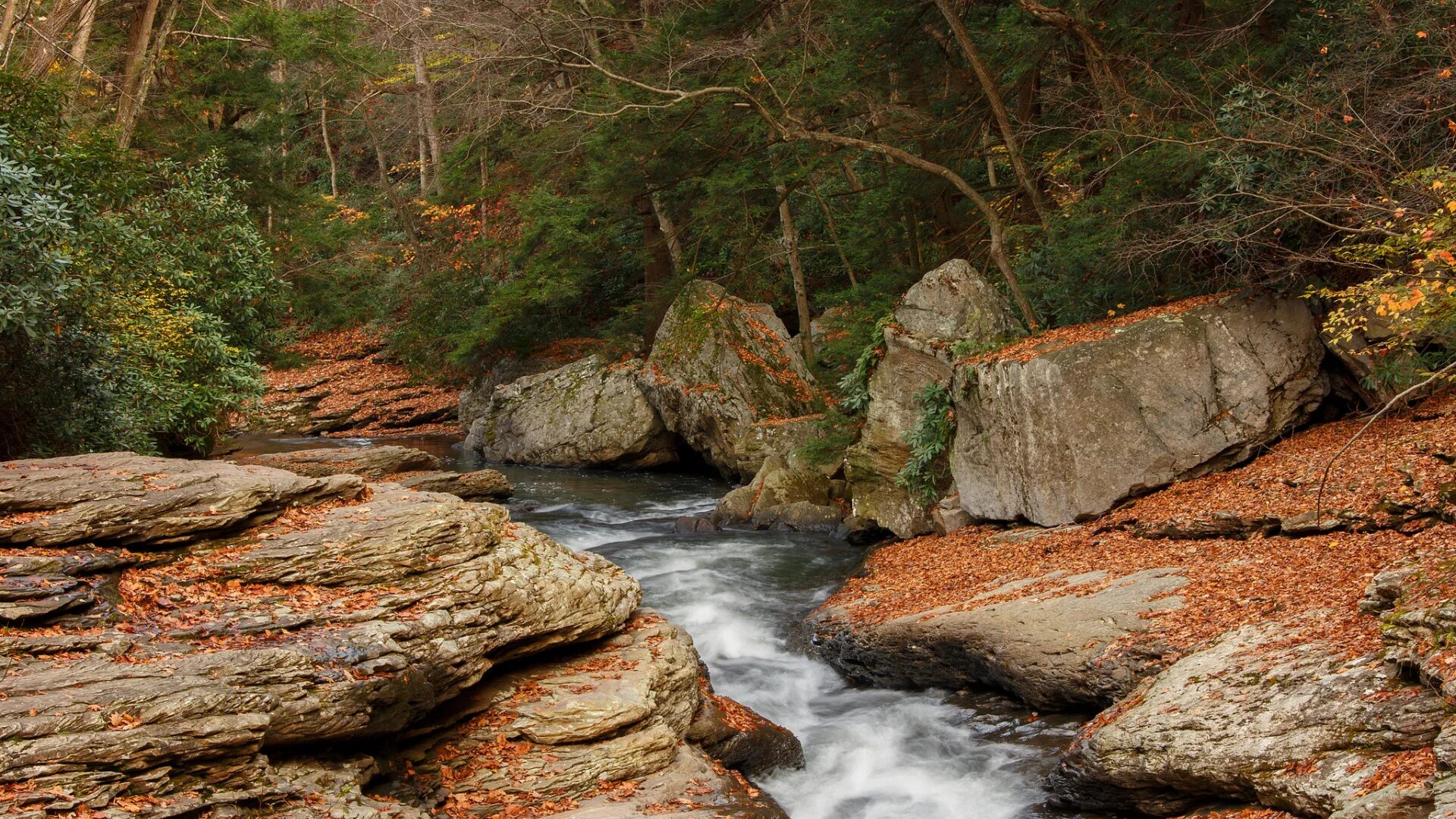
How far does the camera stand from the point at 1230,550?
31.2ft

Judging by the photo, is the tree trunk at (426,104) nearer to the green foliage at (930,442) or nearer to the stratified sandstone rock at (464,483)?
the stratified sandstone rock at (464,483)

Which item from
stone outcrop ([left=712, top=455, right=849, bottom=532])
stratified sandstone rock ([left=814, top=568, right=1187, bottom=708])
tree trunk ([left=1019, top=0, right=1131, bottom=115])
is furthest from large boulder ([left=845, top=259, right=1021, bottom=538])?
stratified sandstone rock ([left=814, top=568, right=1187, bottom=708])

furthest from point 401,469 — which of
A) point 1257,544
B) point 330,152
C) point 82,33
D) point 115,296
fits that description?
point 330,152

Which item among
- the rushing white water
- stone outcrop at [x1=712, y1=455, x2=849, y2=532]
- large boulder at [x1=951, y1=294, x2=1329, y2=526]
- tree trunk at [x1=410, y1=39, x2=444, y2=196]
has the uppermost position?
tree trunk at [x1=410, y1=39, x2=444, y2=196]

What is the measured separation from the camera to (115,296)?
1179cm

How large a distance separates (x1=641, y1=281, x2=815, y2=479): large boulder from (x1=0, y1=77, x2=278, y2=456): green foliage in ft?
25.1

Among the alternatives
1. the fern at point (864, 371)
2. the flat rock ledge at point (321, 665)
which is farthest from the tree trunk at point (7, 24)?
the fern at point (864, 371)

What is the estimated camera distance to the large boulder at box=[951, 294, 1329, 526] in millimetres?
11594

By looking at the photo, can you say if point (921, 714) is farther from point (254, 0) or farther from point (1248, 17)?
point (254, 0)

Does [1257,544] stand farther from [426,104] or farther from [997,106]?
[426,104]

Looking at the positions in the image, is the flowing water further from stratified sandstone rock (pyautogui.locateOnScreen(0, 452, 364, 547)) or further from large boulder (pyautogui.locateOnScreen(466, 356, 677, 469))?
stratified sandstone rock (pyautogui.locateOnScreen(0, 452, 364, 547))

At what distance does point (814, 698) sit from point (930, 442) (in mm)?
4843

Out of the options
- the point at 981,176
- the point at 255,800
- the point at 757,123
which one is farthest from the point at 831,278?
the point at 255,800

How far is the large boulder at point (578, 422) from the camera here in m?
21.1
